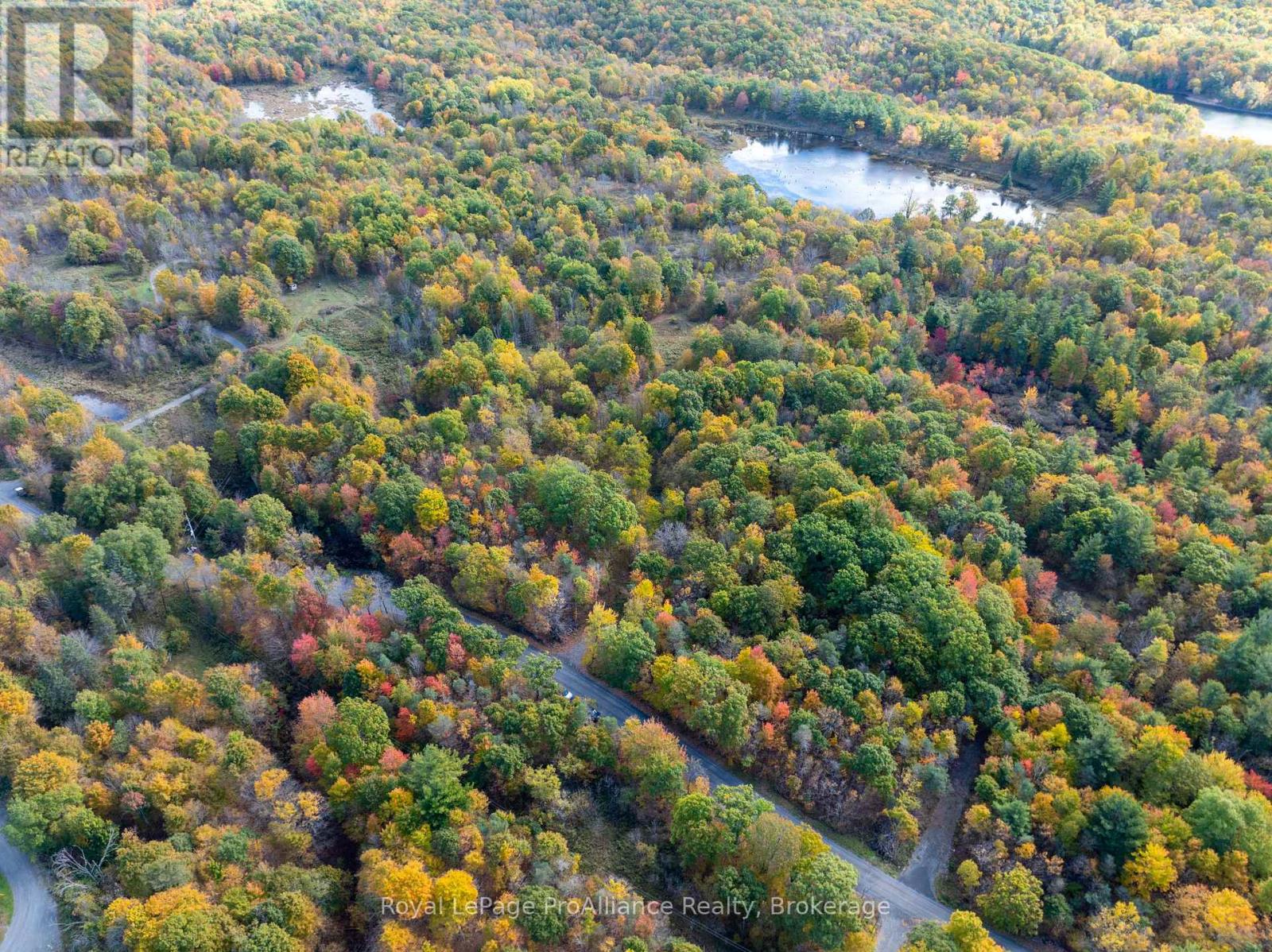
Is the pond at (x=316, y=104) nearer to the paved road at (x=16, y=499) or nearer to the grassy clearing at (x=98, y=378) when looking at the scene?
the grassy clearing at (x=98, y=378)

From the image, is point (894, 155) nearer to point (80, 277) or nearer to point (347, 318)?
point (347, 318)

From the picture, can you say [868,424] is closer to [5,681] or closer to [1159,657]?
[1159,657]

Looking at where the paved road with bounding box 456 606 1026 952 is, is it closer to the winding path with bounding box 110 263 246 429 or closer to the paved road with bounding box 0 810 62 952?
the paved road with bounding box 0 810 62 952

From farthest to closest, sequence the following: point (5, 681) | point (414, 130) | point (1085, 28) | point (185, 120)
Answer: point (1085, 28), point (414, 130), point (185, 120), point (5, 681)

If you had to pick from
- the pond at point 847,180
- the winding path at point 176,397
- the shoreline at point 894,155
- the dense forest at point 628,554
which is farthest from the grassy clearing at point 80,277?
the shoreline at point 894,155

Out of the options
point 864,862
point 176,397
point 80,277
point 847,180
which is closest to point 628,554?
point 864,862

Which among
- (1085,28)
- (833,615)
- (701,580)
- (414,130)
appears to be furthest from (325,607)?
(1085,28)
